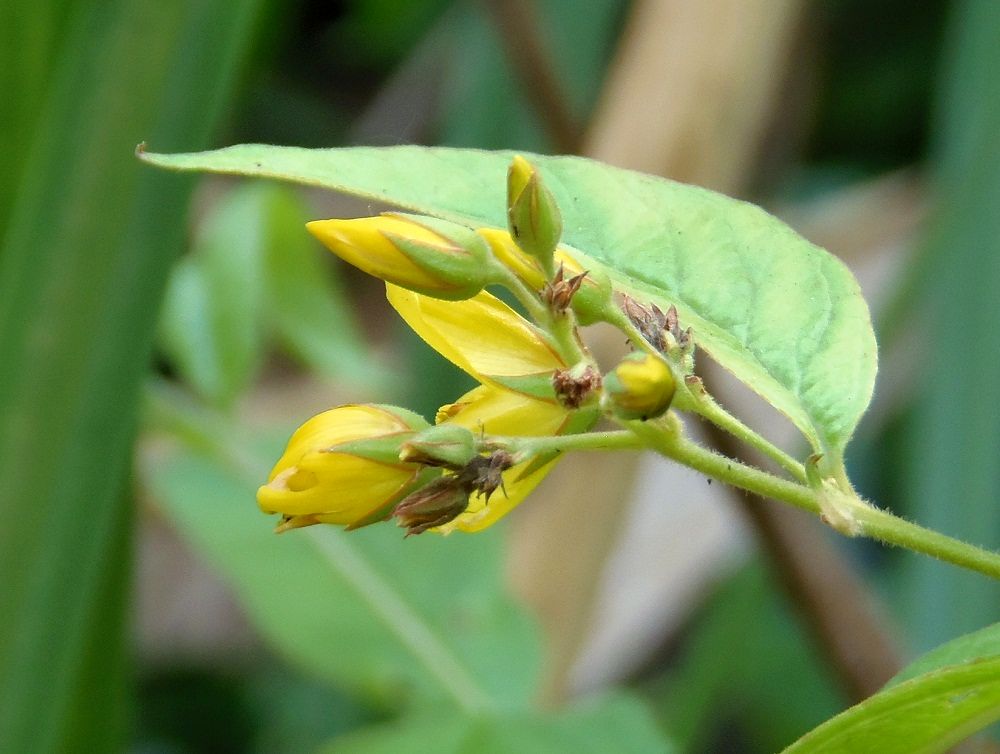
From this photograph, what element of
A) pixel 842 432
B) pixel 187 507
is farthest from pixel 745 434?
pixel 187 507

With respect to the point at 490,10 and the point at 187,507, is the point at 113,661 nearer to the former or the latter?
the point at 187,507

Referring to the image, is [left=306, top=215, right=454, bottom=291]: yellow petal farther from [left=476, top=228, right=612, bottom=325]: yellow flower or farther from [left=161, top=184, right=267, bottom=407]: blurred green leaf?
[left=161, top=184, right=267, bottom=407]: blurred green leaf

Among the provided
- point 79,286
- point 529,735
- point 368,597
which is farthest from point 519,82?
point 79,286

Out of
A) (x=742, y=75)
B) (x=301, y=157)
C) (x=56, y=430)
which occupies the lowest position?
(x=56, y=430)

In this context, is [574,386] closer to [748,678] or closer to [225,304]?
[225,304]

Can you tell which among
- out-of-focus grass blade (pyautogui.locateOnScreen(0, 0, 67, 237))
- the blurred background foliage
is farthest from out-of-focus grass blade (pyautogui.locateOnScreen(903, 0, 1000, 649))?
out-of-focus grass blade (pyautogui.locateOnScreen(0, 0, 67, 237))

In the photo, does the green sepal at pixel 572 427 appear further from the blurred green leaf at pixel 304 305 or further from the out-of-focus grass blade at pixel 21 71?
the blurred green leaf at pixel 304 305
